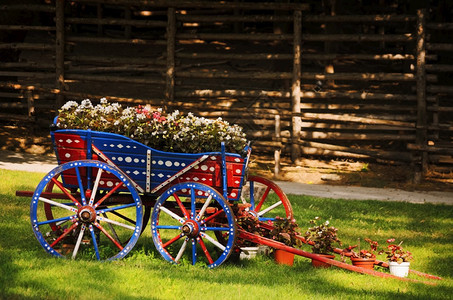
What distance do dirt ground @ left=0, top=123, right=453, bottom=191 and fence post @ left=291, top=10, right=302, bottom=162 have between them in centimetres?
31

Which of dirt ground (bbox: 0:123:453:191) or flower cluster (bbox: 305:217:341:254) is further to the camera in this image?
dirt ground (bbox: 0:123:453:191)

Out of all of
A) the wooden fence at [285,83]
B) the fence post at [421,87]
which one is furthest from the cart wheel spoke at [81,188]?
the fence post at [421,87]

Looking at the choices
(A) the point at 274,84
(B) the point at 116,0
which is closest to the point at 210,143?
(B) the point at 116,0

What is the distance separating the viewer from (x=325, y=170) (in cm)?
1366

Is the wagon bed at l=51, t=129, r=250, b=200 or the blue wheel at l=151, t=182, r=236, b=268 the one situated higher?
the wagon bed at l=51, t=129, r=250, b=200

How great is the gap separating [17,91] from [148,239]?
11142 millimetres

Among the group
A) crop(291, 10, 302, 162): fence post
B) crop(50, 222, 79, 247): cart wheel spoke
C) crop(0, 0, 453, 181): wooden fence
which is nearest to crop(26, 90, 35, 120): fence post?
crop(0, 0, 453, 181): wooden fence

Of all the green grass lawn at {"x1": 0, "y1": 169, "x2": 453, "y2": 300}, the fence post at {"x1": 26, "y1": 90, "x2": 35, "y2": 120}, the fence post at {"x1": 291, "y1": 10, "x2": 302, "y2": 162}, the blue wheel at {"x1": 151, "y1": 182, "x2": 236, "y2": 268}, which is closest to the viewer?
the green grass lawn at {"x1": 0, "y1": 169, "x2": 453, "y2": 300}

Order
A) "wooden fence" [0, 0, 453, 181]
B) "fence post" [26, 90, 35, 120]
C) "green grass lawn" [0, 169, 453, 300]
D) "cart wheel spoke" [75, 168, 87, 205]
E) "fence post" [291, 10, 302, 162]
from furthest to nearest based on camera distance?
1. "fence post" [26, 90, 35, 120]
2. "fence post" [291, 10, 302, 162]
3. "wooden fence" [0, 0, 453, 181]
4. "cart wheel spoke" [75, 168, 87, 205]
5. "green grass lawn" [0, 169, 453, 300]

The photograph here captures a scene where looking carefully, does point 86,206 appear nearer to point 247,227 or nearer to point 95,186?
point 95,186

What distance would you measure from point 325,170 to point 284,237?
744 cm

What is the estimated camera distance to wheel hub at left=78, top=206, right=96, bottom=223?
611cm

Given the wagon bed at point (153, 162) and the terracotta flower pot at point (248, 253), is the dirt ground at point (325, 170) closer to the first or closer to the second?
the terracotta flower pot at point (248, 253)

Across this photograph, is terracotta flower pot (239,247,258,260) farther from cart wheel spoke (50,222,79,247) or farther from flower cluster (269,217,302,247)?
cart wheel spoke (50,222,79,247)
